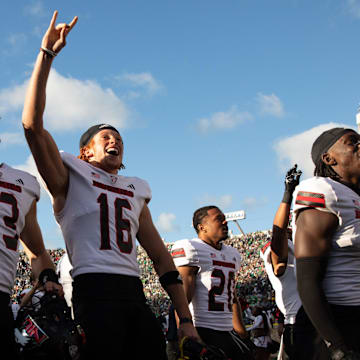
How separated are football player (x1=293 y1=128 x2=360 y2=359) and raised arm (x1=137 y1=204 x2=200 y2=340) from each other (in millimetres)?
972

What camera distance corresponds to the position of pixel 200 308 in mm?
5246

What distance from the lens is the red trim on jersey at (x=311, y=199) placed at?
8.73ft

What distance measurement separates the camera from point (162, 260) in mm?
3479

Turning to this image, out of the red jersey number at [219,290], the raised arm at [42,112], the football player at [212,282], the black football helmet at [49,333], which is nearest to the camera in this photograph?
the black football helmet at [49,333]

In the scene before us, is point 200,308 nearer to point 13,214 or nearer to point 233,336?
point 233,336

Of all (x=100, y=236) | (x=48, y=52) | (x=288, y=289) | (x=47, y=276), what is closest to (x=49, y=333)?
(x=47, y=276)

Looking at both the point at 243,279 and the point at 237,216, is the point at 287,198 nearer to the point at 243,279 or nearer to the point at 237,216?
the point at 243,279

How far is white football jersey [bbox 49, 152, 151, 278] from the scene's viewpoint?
2977 mm

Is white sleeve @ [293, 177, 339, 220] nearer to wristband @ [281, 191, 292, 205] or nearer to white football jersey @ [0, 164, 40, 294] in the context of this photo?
wristband @ [281, 191, 292, 205]

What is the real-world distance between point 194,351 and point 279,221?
1.65 meters

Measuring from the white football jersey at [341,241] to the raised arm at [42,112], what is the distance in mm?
Answer: 1425

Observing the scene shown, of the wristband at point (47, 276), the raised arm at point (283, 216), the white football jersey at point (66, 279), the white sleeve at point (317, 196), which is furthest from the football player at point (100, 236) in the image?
the white football jersey at point (66, 279)

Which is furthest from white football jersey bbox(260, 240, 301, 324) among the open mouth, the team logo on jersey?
the open mouth

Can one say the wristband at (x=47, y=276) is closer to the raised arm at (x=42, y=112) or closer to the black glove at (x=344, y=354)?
the raised arm at (x=42, y=112)
